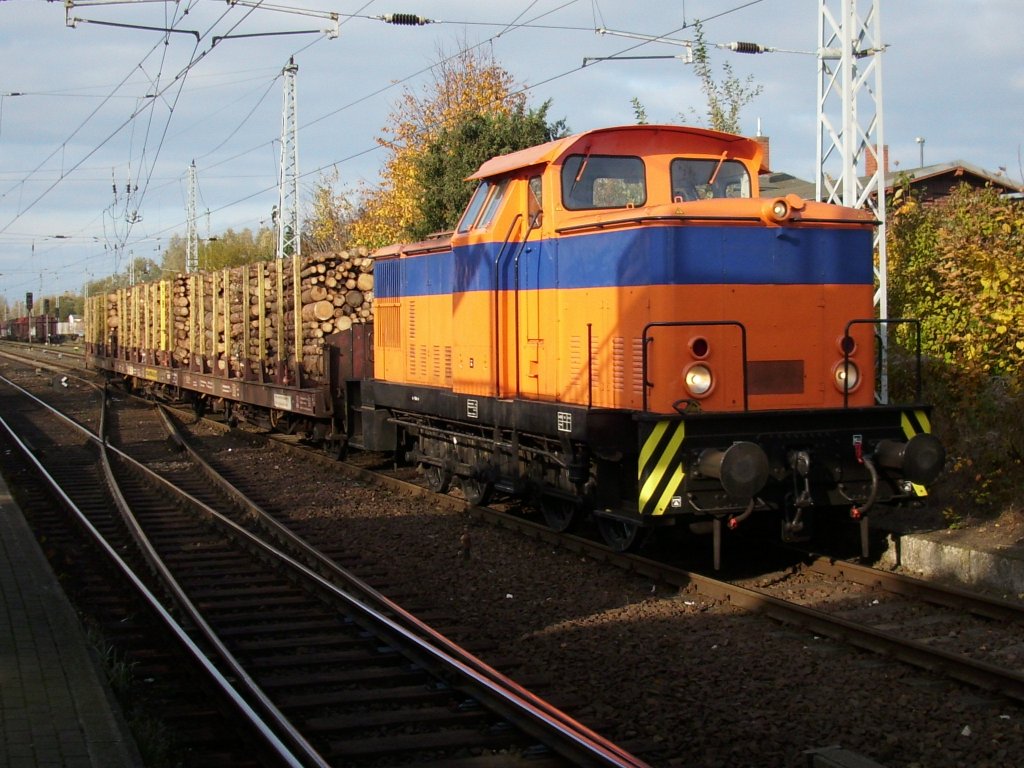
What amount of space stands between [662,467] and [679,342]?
0.98m

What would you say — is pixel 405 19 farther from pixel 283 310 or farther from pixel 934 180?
pixel 934 180

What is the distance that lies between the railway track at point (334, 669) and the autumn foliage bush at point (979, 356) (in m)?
5.38

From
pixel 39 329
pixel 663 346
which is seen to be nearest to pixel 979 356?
pixel 663 346

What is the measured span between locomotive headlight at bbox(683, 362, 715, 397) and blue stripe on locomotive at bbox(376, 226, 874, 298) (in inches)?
→ 25.0

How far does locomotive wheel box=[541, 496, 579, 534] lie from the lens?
966 cm

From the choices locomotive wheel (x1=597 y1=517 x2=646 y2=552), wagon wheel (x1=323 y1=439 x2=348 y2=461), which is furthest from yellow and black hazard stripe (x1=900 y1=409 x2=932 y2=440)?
wagon wheel (x1=323 y1=439 x2=348 y2=461)

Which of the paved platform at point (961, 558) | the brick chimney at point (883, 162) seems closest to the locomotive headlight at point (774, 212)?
the paved platform at point (961, 558)

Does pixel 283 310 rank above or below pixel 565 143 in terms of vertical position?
below

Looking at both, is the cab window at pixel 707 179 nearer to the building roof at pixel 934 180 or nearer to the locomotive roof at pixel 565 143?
the locomotive roof at pixel 565 143

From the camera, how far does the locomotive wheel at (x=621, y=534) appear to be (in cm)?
846

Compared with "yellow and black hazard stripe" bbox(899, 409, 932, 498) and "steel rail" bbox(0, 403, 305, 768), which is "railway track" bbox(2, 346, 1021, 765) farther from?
"steel rail" bbox(0, 403, 305, 768)

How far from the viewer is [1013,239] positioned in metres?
10.3

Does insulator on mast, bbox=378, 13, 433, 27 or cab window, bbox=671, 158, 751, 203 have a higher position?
insulator on mast, bbox=378, 13, 433, 27

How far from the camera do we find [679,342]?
8039 millimetres
